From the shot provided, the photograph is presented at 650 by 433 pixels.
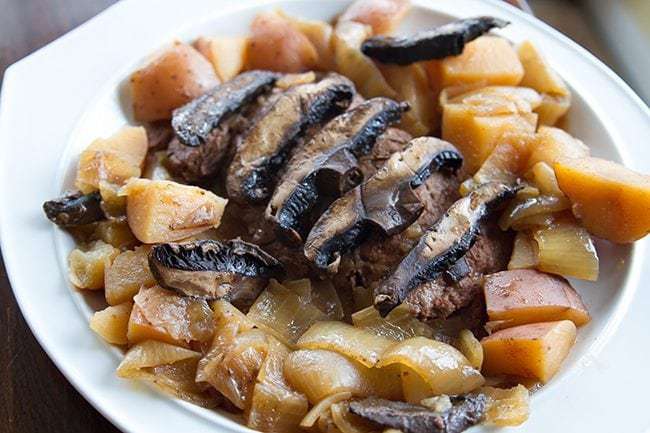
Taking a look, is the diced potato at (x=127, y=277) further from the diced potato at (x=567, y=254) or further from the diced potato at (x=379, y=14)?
the diced potato at (x=379, y=14)

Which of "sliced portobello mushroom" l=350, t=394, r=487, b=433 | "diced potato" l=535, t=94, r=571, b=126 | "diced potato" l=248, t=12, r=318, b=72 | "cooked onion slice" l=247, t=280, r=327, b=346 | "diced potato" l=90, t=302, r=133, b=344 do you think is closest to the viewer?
"sliced portobello mushroom" l=350, t=394, r=487, b=433

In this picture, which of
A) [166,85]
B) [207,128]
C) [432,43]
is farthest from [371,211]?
[166,85]

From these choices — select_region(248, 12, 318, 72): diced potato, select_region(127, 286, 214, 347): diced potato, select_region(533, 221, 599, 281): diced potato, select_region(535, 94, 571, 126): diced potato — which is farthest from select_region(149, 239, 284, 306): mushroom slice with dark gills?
select_region(535, 94, 571, 126): diced potato

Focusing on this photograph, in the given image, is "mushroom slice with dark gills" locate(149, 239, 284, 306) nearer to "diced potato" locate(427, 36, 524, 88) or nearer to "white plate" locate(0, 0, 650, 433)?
"white plate" locate(0, 0, 650, 433)

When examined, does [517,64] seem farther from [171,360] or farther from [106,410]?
[106,410]

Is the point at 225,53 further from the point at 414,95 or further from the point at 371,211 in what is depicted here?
the point at 371,211

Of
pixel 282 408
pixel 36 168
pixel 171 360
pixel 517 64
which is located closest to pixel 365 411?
pixel 282 408

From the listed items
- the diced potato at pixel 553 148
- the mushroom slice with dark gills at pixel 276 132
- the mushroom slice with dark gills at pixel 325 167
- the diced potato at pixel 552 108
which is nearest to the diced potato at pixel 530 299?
the diced potato at pixel 553 148
